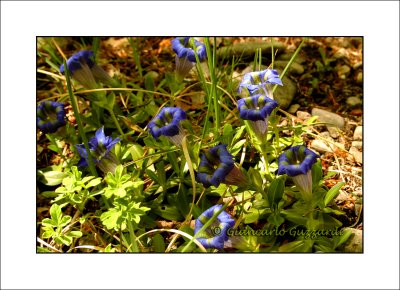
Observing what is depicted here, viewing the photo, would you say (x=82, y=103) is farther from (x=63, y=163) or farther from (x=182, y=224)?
(x=182, y=224)

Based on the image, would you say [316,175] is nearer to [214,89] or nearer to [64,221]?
[214,89]

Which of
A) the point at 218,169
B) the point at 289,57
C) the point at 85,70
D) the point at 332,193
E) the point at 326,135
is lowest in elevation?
the point at 332,193

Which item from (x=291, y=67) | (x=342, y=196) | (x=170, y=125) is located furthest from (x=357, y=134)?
(x=170, y=125)

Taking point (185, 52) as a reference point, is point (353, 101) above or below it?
below

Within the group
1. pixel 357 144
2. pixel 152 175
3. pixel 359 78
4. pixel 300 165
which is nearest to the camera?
pixel 300 165

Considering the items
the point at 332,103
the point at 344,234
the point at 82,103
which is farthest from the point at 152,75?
the point at 344,234

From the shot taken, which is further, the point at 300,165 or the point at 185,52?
the point at 185,52
